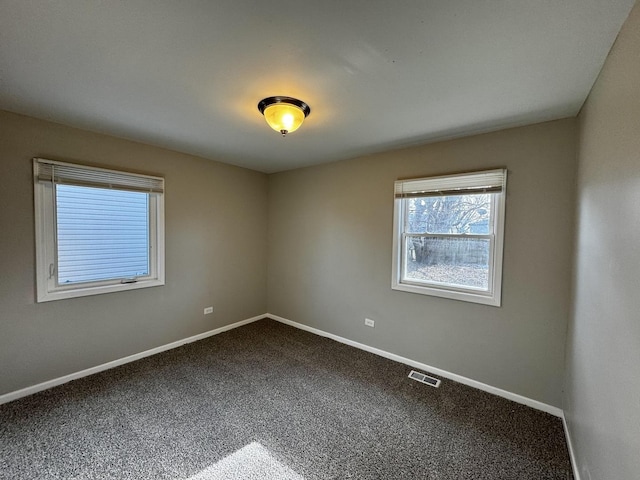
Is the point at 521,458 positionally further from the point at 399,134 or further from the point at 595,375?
the point at 399,134

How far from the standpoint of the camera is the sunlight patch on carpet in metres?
1.61

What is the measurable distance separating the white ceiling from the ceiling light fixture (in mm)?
68

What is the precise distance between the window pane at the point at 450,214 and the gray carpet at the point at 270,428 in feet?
4.98

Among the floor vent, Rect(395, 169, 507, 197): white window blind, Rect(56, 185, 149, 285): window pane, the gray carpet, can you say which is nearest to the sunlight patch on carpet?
the gray carpet

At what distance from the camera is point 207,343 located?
345 centimetres

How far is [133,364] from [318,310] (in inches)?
87.0

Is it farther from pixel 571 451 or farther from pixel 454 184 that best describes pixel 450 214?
pixel 571 451

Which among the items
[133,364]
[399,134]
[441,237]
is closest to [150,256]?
[133,364]

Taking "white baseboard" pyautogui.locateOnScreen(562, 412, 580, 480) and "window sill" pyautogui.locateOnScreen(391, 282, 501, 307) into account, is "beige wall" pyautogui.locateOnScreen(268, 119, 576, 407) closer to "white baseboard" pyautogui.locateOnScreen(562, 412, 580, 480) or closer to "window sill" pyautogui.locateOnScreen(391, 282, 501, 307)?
"window sill" pyautogui.locateOnScreen(391, 282, 501, 307)

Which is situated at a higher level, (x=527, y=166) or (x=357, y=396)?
(x=527, y=166)

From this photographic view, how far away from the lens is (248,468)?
167 centimetres

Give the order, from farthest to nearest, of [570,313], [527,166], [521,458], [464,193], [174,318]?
[174,318], [464,193], [527,166], [570,313], [521,458]

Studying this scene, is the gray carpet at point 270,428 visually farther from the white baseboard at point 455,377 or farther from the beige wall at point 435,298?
the beige wall at point 435,298

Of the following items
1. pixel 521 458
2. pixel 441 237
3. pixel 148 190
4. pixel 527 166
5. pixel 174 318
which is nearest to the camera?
pixel 521 458
